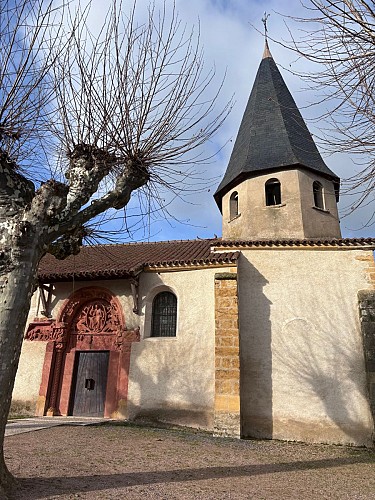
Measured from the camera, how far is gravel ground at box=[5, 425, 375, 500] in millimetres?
3826

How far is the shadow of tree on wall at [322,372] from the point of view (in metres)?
8.39

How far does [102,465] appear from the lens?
4.75m

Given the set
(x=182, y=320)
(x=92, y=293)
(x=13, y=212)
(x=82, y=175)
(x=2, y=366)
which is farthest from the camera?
(x=92, y=293)

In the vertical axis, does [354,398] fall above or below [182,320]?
below

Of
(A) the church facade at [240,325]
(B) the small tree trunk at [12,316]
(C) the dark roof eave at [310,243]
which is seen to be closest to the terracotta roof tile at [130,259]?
(A) the church facade at [240,325]

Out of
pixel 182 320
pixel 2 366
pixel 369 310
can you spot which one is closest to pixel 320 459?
pixel 369 310

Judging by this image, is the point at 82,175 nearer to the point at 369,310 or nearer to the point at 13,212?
the point at 13,212

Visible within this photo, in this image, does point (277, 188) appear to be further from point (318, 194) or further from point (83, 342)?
point (83, 342)

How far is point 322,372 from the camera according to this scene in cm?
879

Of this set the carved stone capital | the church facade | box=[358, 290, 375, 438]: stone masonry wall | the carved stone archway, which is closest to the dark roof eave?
the church facade

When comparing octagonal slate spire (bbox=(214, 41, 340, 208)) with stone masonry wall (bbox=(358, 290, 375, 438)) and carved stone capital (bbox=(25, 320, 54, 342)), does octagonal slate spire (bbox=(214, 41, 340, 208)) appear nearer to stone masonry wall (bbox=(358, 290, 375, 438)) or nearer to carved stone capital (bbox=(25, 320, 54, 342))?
stone masonry wall (bbox=(358, 290, 375, 438))

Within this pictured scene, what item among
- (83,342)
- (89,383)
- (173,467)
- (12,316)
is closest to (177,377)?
(89,383)

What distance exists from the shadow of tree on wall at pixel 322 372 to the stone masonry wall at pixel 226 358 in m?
1.21

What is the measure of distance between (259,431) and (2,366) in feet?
22.7
